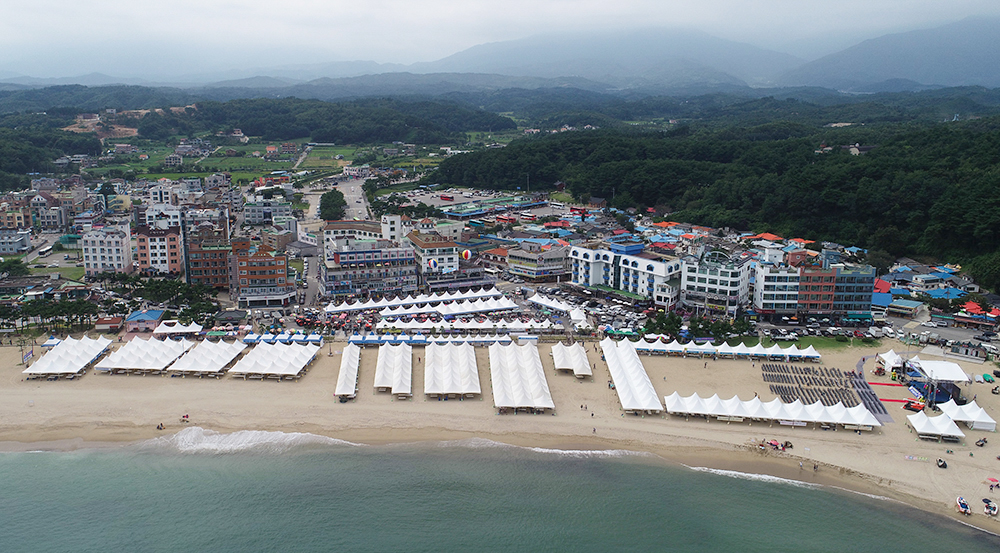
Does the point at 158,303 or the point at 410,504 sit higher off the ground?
the point at 158,303

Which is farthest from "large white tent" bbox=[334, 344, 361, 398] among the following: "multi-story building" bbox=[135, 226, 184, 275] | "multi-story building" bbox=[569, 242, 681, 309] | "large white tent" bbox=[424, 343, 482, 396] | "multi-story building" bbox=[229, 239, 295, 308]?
"multi-story building" bbox=[135, 226, 184, 275]

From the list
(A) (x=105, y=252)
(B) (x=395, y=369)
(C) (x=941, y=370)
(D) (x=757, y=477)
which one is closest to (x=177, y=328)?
(B) (x=395, y=369)

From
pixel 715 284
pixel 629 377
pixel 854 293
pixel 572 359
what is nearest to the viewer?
pixel 629 377

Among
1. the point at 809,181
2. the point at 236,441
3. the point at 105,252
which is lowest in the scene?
the point at 236,441

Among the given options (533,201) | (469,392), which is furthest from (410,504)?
(533,201)

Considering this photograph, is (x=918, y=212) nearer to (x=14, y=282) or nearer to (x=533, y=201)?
(x=533, y=201)

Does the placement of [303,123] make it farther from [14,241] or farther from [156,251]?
[156,251]

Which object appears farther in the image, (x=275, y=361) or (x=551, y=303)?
(x=551, y=303)
